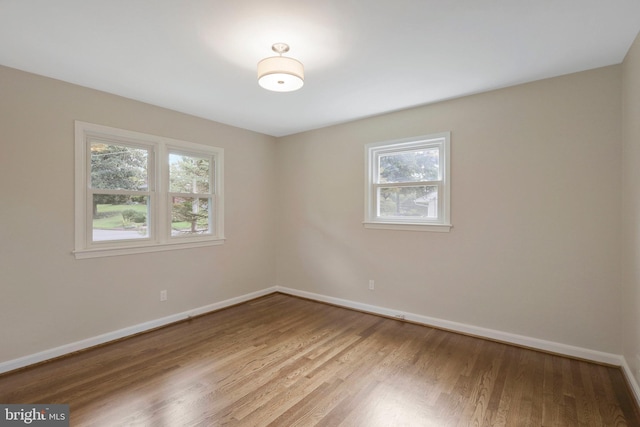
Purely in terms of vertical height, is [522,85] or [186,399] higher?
[522,85]

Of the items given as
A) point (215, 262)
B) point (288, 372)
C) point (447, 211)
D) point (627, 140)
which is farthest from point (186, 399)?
point (627, 140)

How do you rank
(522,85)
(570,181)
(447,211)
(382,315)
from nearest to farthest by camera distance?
(570,181) → (522,85) → (447,211) → (382,315)

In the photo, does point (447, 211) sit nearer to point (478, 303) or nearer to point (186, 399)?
point (478, 303)

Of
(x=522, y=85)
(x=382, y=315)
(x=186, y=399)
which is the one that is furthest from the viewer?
(x=382, y=315)

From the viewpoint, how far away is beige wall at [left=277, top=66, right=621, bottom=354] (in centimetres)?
256

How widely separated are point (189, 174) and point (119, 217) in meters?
0.96

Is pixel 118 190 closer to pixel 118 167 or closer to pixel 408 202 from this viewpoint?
pixel 118 167

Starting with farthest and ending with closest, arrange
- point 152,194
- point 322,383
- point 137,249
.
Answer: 1. point 152,194
2. point 137,249
3. point 322,383

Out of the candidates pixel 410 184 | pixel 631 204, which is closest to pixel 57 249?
pixel 410 184

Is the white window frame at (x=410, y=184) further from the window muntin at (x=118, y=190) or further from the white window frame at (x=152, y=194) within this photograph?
the window muntin at (x=118, y=190)

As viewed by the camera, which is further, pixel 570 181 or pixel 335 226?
pixel 335 226

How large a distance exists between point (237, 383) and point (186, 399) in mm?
366

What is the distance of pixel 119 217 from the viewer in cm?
321

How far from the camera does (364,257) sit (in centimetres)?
400
